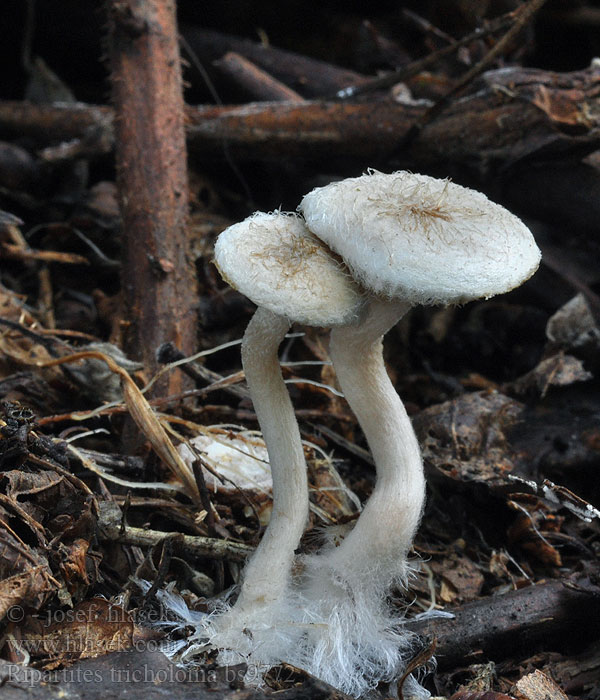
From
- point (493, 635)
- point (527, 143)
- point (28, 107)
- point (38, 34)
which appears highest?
point (38, 34)

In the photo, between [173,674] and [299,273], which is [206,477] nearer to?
[173,674]

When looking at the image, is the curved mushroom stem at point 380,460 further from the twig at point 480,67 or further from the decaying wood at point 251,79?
the decaying wood at point 251,79

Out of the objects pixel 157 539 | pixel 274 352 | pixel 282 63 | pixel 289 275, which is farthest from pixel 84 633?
pixel 282 63

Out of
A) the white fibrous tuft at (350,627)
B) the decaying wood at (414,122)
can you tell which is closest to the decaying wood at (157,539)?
the white fibrous tuft at (350,627)

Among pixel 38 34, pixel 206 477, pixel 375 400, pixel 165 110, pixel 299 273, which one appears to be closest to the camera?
pixel 299 273

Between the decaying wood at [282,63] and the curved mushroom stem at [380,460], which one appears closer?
the curved mushroom stem at [380,460]

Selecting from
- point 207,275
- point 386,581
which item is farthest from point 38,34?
point 386,581

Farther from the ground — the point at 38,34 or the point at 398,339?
the point at 38,34
